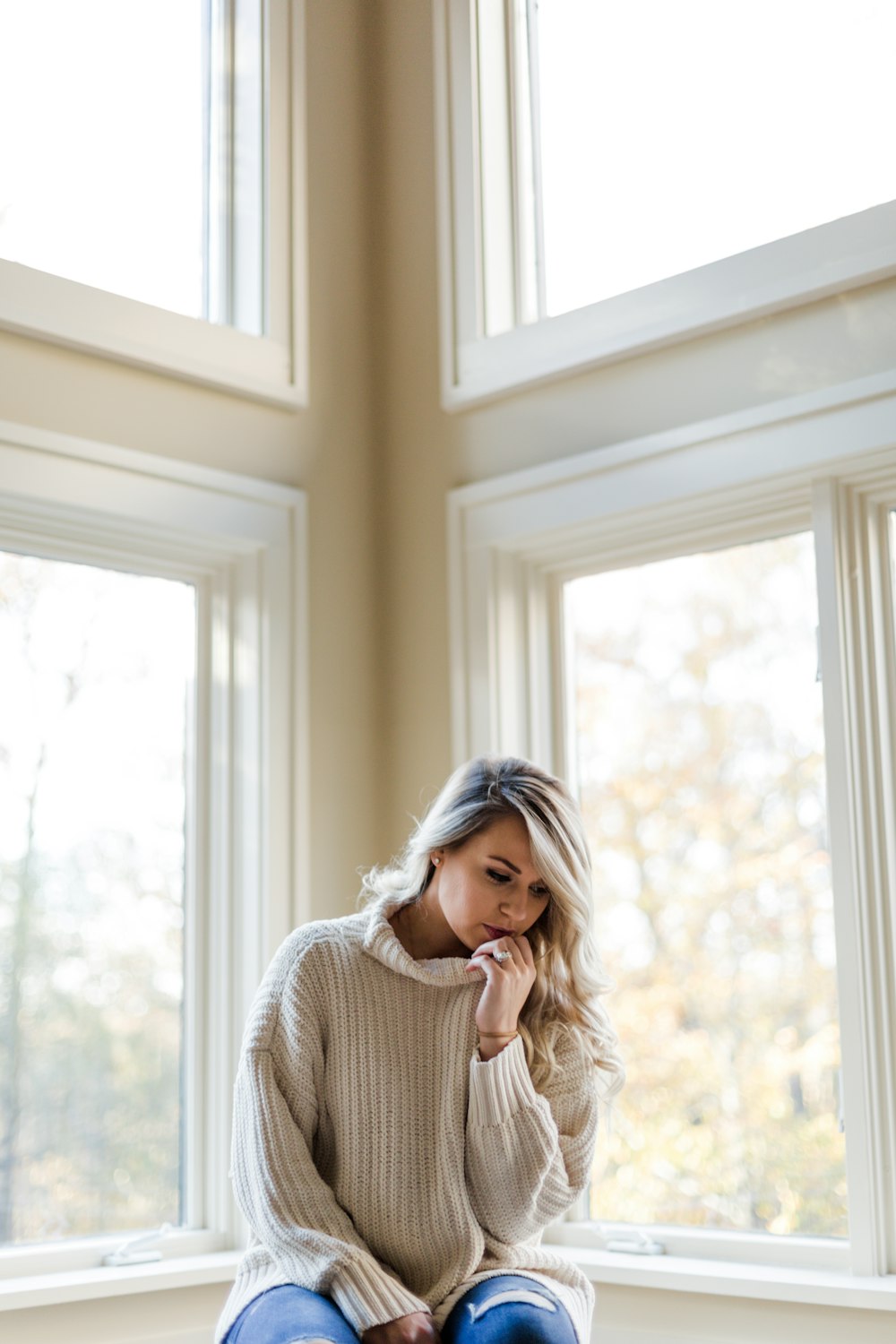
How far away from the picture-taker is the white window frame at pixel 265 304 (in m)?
2.60

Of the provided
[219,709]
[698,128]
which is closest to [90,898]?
[219,709]

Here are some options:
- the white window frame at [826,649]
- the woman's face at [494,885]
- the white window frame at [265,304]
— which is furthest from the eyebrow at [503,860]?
the white window frame at [265,304]

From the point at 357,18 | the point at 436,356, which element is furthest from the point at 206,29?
the point at 436,356

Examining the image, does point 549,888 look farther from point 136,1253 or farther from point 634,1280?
point 136,1253

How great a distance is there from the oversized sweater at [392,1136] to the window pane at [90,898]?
0.72 meters

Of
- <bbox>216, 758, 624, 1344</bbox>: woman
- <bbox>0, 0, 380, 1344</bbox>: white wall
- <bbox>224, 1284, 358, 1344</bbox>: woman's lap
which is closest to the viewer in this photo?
<bbox>224, 1284, 358, 1344</bbox>: woman's lap

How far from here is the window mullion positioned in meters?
2.23

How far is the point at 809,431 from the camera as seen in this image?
7.78 feet

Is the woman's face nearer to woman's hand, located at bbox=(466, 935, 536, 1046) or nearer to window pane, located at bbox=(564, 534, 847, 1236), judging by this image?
woman's hand, located at bbox=(466, 935, 536, 1046)

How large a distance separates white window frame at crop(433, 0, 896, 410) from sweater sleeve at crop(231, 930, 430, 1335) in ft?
4.18

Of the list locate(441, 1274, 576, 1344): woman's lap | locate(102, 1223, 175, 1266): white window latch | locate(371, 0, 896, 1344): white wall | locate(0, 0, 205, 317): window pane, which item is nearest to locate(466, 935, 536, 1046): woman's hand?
locate(441, 1274, 576, 1344): woman's lap

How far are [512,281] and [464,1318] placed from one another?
Answer: 78.0 inches

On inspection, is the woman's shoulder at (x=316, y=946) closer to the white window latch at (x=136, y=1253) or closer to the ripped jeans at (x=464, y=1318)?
the ripped jeans at (x=464, y=1318)

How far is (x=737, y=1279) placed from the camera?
228cm
